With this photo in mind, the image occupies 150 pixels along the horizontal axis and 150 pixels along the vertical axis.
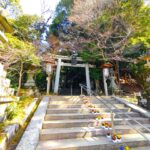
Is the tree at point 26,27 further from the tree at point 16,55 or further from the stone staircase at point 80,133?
the stone staircase at point 80,133

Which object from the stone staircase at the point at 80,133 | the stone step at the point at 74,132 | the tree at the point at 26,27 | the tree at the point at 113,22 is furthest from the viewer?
the tree at the point at 26,27

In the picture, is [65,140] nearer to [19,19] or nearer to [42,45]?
[42,45]

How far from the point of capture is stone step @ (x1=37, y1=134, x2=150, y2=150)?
375 centimetres

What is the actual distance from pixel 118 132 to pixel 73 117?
158 centimetres

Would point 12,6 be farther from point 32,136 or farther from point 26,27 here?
point 32,136

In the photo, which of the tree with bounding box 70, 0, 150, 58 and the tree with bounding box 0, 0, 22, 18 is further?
the tree with bounding box 0, 0, 22, 18

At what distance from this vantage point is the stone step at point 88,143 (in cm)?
375

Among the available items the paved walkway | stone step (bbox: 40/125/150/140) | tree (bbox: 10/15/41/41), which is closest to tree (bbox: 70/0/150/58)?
tree (bbox: 10/15/41/41)

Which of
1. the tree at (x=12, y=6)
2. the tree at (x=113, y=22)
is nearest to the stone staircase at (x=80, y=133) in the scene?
the tree at (x=113, y=22)

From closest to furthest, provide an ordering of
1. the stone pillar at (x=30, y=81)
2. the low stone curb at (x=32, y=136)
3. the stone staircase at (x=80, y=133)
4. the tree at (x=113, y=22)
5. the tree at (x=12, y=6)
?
the low stone curb at (x=32, y=136) → the stone staircase at (x=80, y=133) → the stone pillar at (x=30, y=81) → the tree at (x=113, y=22) → the tree at (x=12, y=6)

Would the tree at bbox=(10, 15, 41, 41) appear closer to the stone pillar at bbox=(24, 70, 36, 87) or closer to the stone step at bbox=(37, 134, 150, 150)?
the stone pillar at bbox=(24, 70, 36, 87)

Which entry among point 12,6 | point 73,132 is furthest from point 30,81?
point 73,132

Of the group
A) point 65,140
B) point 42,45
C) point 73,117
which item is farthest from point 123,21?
point 65,140

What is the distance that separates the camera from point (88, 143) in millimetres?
3998
